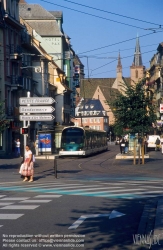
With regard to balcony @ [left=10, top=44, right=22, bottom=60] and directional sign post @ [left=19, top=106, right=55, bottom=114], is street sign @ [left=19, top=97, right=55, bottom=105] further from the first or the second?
balcony @ [left=10, top=44, right=22, bottom=60]

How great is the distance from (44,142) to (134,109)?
55.1ft

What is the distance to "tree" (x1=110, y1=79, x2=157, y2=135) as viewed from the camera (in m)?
37.2

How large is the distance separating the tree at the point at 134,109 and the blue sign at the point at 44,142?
15.2 metres

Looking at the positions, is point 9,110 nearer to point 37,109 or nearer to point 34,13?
point 37,109

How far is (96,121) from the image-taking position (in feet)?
519

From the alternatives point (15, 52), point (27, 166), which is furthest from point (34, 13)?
point (27, 166)

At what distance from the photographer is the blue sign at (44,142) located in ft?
172

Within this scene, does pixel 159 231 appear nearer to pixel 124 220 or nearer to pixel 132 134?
pixel 124 220

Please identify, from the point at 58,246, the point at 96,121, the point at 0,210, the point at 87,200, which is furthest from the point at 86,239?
the point at 96,121

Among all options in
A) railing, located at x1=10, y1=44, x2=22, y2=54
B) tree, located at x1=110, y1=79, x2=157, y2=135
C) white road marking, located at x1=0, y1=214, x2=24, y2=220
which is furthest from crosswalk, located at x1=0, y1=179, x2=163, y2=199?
railing, located at x1=10, y1=44, x2=22, y2=54

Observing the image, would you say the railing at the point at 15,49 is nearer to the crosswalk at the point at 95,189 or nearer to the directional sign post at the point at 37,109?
the directional sign post at the point at 37,109

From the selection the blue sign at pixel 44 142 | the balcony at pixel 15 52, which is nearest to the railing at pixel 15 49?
the balcony at pixel 15 52

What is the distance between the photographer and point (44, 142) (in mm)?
52531

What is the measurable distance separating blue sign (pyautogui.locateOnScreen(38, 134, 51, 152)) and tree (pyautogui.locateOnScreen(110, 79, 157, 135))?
1522 centimetres
